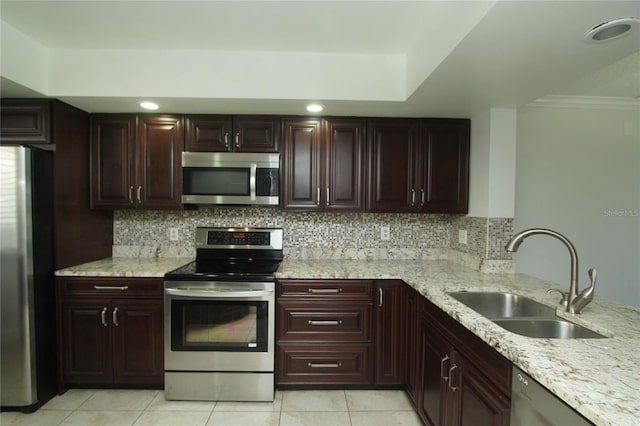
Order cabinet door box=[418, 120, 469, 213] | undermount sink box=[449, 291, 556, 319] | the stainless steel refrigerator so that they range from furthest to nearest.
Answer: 1. cabinet door box=[418, 120, 469, 213]
2. the stainless steel refrigerator
3. undermount sink box=[449, 291, 556, 319]

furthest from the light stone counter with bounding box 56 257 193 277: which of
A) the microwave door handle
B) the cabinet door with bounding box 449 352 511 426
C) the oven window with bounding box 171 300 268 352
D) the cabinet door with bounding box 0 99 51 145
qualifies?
the cabinet door with bounding box 449 352 511 426

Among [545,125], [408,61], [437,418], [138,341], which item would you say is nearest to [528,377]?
[437,418]

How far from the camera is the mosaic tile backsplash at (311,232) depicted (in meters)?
2.75

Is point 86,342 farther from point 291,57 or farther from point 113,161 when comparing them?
point 291,57

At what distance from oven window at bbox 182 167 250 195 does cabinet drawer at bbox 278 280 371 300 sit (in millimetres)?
822

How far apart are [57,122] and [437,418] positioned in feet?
10.1

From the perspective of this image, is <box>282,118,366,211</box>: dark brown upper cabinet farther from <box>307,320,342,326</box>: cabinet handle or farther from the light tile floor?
the light tile floor

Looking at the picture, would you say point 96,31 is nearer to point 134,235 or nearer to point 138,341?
point 134,235

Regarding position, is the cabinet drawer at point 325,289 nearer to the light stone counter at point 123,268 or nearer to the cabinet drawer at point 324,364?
the cabinet drawer at point 324,364

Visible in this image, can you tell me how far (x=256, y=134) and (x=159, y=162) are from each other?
813mm

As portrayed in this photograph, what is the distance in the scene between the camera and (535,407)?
0.95 meters

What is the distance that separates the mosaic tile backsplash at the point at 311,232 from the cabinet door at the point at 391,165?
29 centimetres

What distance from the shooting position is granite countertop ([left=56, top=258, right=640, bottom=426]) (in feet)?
2.58

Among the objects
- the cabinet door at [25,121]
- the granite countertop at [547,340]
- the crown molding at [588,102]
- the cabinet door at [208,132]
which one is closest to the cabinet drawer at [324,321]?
the granite countertop at [547,340]
